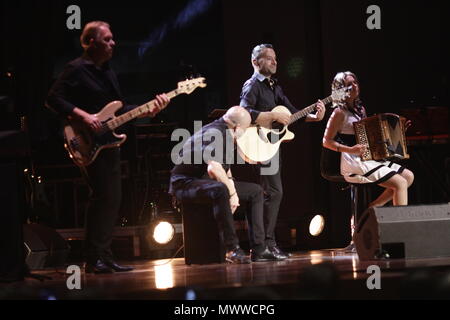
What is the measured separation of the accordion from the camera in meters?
6.25

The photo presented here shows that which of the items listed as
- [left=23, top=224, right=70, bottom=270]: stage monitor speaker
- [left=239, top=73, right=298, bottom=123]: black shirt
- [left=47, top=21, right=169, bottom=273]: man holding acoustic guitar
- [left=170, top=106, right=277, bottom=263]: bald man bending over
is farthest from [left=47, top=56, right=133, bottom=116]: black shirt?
[left=23, top=224, right=70, bottom=270]: stage monitor speaker

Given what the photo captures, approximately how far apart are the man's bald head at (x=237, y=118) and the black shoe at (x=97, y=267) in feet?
4.78

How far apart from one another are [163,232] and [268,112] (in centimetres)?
180

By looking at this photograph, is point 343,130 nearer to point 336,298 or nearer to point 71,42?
point 336,298

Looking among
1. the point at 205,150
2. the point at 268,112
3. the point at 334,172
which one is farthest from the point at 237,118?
the point at 334,172

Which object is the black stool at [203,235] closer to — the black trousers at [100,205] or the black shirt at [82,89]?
the black trousers at [100,205]

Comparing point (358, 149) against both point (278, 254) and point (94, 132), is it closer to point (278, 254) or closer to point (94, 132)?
point (278, 254)

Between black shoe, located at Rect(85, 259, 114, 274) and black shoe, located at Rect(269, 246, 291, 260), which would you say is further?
black shoe, located at Rect(269, 246, 291, 260)

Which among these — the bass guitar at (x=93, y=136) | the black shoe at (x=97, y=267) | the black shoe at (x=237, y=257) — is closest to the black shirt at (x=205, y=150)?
the black shoe at (x=237, y=257)

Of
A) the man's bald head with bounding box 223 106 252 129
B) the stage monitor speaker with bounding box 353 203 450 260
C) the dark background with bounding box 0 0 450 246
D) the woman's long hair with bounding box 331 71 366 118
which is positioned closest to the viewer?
the stage monitor speaker with bounding box 353 203 450 260

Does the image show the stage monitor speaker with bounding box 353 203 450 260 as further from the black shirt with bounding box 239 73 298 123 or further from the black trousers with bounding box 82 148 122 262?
the black trousers with bounding box 82 148 122 262

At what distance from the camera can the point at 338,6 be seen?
807 centimetres

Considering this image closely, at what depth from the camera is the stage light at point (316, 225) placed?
24.7 feet

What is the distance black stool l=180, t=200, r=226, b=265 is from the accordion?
1.54 metres
